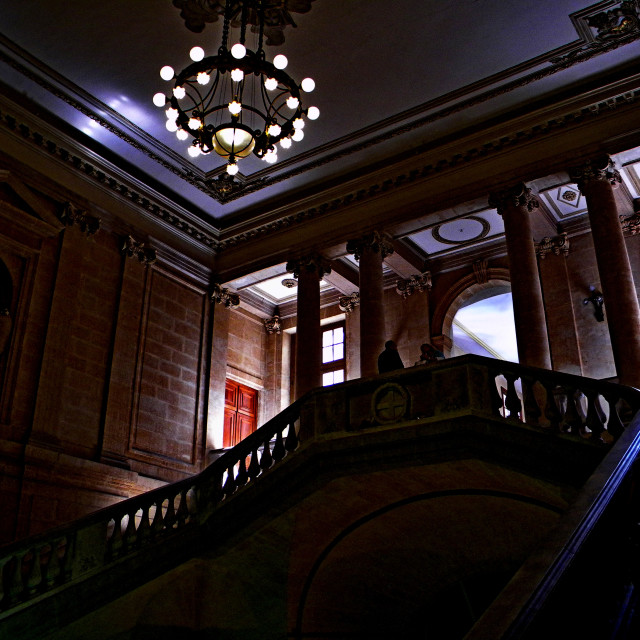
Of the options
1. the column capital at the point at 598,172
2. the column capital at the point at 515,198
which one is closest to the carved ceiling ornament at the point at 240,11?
the column capital at the point at 515,198

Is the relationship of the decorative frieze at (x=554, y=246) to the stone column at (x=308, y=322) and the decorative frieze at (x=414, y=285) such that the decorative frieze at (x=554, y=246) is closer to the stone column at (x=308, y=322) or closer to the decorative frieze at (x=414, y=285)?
the decorative frieze at (x=414, y=285)

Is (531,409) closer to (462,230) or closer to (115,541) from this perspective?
(115,541)

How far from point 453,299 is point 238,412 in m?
5.23

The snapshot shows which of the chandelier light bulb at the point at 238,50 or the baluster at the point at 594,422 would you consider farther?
the chandelier light bulb at the point at 238,50

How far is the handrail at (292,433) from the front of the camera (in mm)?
6812

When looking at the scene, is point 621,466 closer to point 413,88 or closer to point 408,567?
point 408,567

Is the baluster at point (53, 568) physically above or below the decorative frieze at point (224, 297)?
below

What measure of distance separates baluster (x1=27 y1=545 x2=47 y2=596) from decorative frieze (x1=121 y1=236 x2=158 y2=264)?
7.39m

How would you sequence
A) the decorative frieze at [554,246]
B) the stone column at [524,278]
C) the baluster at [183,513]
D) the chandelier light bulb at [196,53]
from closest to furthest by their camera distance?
1. the baluster at [183,513]
2. the chandelier light bulb at [196,53]
3. the stone column at [524,278]
4. the decorative frieze at [554,246]

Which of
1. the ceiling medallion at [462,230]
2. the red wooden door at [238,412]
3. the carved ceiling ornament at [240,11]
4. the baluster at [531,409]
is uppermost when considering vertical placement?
the carved ceiling ornament at [240,11]

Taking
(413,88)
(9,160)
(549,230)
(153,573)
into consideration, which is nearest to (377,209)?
(413,88)

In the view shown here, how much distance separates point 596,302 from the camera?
43.1 ft

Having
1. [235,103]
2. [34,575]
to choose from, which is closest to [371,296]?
[235,103]

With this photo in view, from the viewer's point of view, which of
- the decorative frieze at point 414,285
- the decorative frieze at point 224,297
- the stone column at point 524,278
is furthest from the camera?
the decorative frieze at point 414,285
